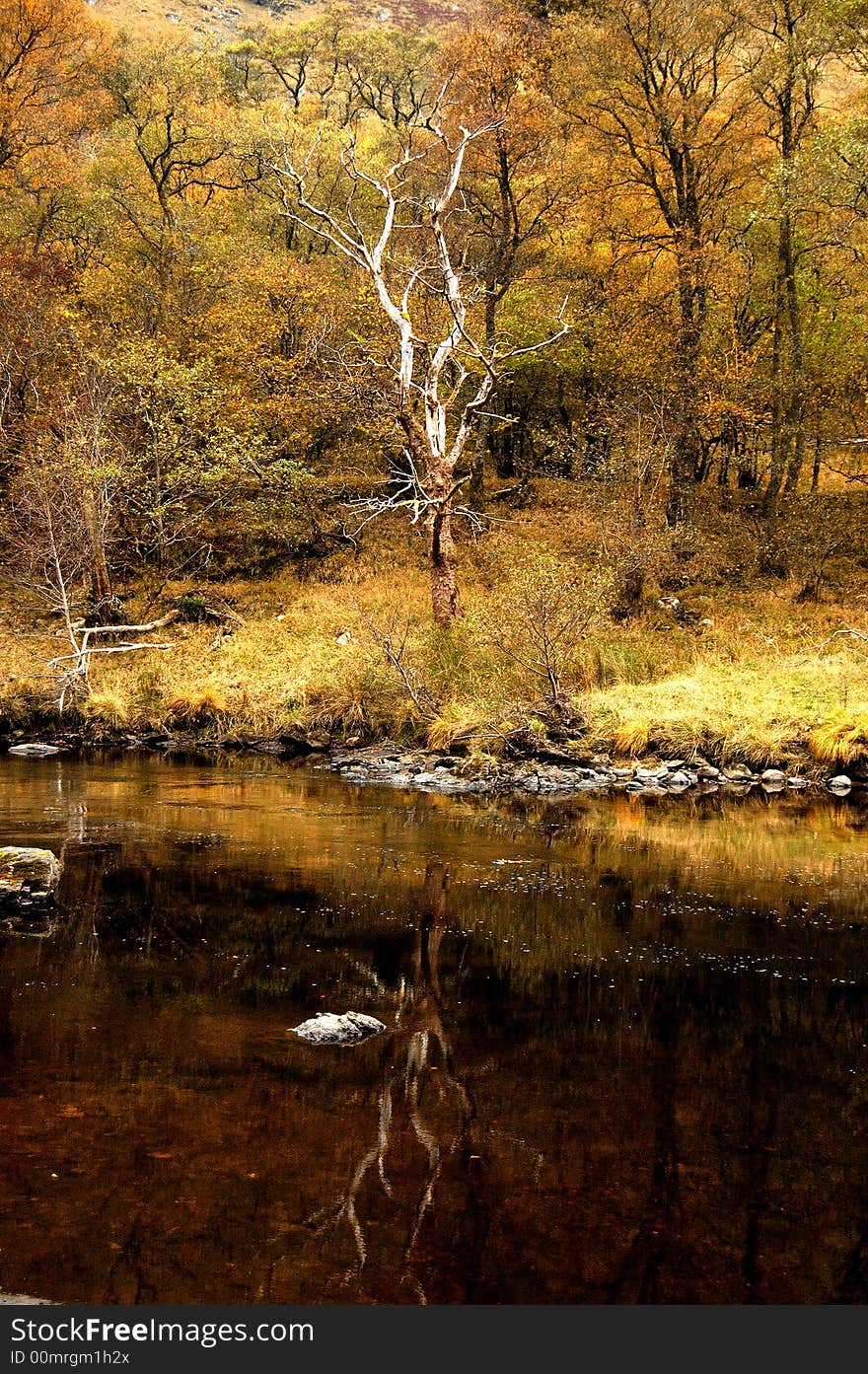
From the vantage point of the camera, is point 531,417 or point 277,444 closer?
point 277,444

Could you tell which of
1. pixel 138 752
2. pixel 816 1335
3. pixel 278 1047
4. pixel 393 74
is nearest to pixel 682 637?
pixel 138 752

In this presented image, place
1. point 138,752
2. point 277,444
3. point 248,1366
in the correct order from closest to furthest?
1. point 248,1366
2. point 138,752
3. point 277,444

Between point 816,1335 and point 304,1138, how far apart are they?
2.56 m

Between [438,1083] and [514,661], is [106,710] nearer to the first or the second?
[514,661]

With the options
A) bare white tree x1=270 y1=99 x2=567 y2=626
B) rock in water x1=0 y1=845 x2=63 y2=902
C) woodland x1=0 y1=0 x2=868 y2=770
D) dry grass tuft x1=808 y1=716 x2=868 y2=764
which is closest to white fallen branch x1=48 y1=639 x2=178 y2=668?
woodland x1=0 y1=0 x2=868 y2=770

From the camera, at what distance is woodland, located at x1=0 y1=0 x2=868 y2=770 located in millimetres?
22094

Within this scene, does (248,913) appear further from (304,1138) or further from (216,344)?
(216,344)

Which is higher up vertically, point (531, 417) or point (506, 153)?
point (506, 153)

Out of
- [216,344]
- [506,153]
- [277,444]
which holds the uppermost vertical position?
[506,153]

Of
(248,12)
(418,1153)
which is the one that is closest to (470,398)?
(418,1153)

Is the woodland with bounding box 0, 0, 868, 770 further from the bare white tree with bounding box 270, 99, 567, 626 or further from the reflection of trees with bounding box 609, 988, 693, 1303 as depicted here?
the reflection of trees with bounding box 609, 988, 693, 1303

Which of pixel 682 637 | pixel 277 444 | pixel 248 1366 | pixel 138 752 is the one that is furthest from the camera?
pixel 277 444

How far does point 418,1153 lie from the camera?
209 inches

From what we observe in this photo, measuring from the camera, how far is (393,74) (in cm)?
5359
